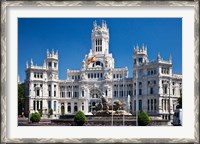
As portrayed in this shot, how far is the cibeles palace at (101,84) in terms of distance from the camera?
39.6m

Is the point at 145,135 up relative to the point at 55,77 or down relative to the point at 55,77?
down

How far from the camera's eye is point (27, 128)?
42.8 ft

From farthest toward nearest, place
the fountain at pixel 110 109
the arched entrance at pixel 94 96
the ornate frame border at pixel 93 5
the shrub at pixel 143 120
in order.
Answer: the arched entrance at pixel 94 96, the fountain at pixel 110 109, the shrub at pixel 143 120, the ornate frame border at pixel 93 5

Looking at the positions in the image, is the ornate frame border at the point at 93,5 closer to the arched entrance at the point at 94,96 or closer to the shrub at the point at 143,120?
the shrub at the point at 143,120

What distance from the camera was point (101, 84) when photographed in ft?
156

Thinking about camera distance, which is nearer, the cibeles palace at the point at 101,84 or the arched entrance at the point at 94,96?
the cibeles palace at the point at 101,84

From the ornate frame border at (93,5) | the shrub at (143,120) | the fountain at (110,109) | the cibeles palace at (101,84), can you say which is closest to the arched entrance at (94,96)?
the cibeles palace at (101,84)

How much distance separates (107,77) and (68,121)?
25.5 m

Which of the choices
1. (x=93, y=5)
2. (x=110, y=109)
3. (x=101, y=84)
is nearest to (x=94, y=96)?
(x=101, y=84)

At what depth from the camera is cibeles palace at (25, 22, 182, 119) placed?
130 ft

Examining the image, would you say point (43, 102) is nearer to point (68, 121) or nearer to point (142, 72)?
point (142, 72)

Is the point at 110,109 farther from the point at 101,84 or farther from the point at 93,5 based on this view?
the point at 101,84

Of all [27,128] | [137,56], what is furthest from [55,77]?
[27,128]

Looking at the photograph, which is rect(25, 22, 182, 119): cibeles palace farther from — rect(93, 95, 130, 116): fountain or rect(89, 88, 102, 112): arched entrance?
rect(93, 95, 130, 116): fountain
